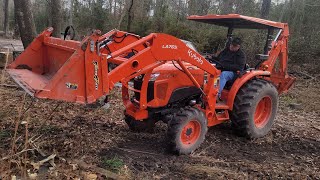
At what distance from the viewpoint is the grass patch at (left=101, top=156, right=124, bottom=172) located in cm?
470

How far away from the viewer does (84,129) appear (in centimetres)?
619

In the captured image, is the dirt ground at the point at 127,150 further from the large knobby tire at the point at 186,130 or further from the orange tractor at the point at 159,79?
the orange tractor at the point at 159,79

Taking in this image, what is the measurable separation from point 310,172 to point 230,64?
2167 mm

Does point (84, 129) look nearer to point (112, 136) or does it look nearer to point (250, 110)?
point (112, 136)

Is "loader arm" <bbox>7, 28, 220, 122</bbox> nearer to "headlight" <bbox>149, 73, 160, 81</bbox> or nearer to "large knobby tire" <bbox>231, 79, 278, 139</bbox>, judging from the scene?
"headlight" <bbox>149, 73, 160, 81</bbox>

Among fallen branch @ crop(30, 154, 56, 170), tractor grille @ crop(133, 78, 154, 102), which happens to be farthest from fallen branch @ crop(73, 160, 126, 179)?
tractor grille @ crop(133, 78, 154, 102)

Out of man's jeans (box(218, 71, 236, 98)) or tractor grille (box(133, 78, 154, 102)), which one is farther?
man's jeans (box(218, 71, 236, 98))

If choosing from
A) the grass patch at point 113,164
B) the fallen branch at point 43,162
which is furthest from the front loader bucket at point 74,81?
the grass patch at point 113,164

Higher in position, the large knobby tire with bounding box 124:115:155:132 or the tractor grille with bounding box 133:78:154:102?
the tractor grille with bounding box 133:78:154:102

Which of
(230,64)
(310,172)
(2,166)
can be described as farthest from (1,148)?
(310,172)

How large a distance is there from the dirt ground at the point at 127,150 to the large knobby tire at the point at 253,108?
0.20 meters

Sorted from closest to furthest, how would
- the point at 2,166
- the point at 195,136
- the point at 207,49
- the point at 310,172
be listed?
the point at 2,166 < the point at 310,172 < the point at 195,136 < the point at 207,49

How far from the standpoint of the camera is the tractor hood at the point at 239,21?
20.4ft

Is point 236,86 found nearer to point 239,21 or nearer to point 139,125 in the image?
point 239,21
